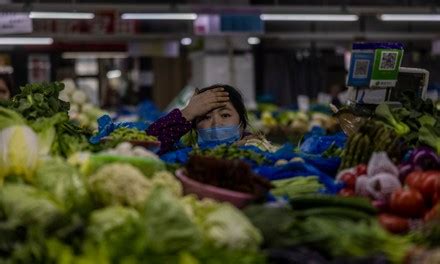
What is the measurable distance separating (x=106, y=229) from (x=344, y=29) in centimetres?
1852

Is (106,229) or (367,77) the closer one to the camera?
(106,229)

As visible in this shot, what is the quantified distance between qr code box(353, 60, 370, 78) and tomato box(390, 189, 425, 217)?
1.74m

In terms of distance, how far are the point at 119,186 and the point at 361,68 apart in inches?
92.8

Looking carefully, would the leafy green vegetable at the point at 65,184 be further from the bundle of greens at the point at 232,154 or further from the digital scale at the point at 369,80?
the digital scale at the point at 369,80

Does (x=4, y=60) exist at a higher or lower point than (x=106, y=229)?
lower

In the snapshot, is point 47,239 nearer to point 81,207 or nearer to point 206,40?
point 81,207

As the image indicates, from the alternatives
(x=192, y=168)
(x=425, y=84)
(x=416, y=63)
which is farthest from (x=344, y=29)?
(x=192, y=168)

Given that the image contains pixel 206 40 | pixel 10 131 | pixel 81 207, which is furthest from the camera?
pixel 206 40

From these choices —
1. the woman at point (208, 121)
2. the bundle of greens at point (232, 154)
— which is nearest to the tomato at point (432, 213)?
the bundle of greens at point (232, 154)

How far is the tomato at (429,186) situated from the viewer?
3348 millimetres

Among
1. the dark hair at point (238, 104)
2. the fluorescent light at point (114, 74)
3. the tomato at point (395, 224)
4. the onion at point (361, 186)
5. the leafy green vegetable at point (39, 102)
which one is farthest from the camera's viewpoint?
the fluorescent light at point (114, 74)

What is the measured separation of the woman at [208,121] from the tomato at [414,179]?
1.81 metres

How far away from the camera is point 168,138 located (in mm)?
5223

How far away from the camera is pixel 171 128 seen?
5.28 meters
